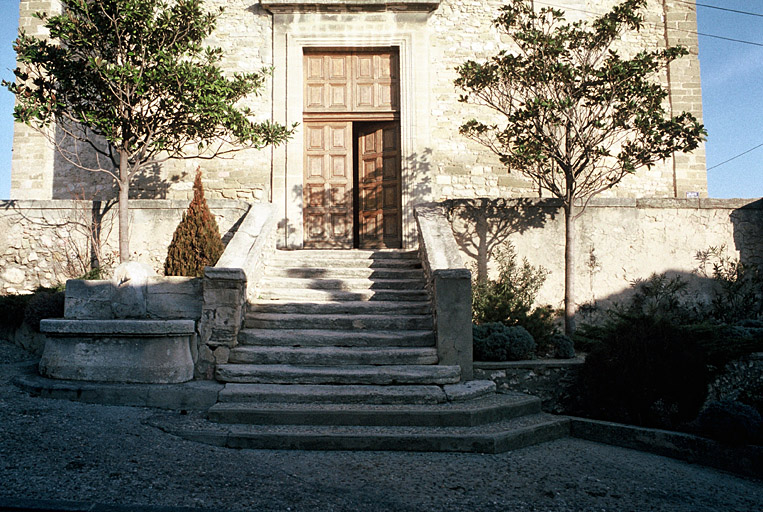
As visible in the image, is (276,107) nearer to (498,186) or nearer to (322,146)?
(322,146)

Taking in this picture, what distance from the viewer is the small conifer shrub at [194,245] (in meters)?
6.56

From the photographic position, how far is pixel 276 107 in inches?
354

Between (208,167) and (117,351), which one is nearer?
(117,351)

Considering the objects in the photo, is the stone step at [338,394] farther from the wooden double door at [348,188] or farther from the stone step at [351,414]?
the wooden double door at [348,188]

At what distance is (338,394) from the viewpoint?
4301mm

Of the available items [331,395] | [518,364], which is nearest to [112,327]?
[331,395]

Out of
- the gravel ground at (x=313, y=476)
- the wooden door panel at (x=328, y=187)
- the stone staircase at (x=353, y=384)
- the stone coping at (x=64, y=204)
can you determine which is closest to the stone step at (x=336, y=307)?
the stone staircase at (x=353, y=384)

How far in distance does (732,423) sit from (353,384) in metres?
2.87

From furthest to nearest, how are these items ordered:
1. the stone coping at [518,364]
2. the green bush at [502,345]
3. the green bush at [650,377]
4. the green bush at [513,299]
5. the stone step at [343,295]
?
the green bush at [513,299]
the stone step at [343,295]
the green bush at [502,345]
the stone coping at [518,364]
the green bush at [650,377]

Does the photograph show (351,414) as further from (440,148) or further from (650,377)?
(440,148)

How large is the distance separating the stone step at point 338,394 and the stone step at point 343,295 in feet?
5.15

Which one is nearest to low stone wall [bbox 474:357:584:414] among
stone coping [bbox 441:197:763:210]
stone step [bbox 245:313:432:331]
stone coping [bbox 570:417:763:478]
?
stone coping [bbox 570:417:763:478]

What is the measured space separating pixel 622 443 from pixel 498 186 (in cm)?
566

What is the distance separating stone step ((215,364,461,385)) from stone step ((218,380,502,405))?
0.09 metres
